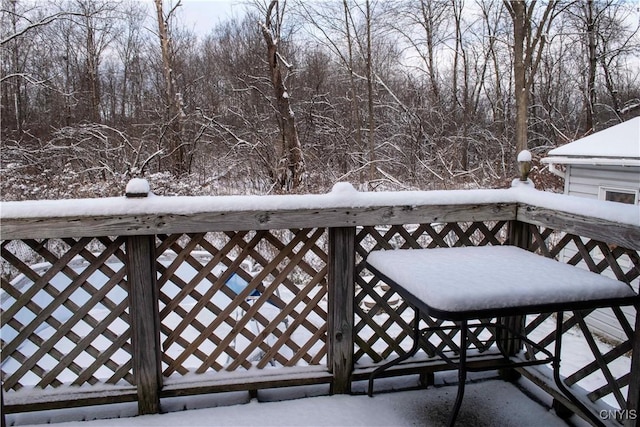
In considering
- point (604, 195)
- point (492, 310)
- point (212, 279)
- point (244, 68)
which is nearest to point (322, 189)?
point (244, 68)

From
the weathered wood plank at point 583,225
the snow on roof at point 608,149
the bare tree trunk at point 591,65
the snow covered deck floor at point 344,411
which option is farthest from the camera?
the bare tree trunk at point 591,65

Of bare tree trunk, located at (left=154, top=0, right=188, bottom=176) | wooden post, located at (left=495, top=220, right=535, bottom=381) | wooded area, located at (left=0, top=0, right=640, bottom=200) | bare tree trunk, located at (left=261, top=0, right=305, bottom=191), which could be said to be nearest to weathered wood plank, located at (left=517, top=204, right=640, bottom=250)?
wooden post, located at (left=495, top=220, right=535, bottom=381)

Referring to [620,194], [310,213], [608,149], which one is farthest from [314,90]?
[310,213]

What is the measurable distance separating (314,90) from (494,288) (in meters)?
10.9

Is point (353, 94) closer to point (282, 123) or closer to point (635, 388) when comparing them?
point (282, 123)

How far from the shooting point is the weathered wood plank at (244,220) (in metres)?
1.77

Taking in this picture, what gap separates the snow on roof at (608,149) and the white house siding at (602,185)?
0.20 metres

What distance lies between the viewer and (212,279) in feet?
7.16

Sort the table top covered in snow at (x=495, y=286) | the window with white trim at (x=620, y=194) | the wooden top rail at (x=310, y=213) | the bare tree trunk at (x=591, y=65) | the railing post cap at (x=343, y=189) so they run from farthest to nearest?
the bare tree trunk at (x=591, y=65) → the window with white trim at (x=620, y=194) → the railing post cap at (x=343, y=189) → the wooden top rail at (x=310, y=213) → the table top covered in snow at (x=495, y=286)

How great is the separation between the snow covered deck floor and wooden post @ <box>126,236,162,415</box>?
120 millimetres

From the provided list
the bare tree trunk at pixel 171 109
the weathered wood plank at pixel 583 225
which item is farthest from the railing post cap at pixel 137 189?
the bare tree trunk at pixel 171 109

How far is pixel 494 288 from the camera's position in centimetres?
156

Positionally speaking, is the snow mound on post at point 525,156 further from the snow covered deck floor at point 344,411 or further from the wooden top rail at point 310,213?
the snow covered deck floor at point 344,411

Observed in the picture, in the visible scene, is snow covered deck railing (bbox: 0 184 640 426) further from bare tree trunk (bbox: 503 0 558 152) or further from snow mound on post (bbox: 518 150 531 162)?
bare tree trunk (bbox: 503 0 558 152)
